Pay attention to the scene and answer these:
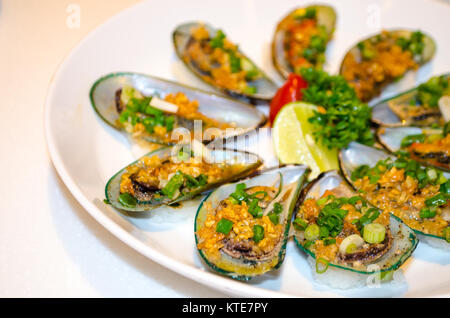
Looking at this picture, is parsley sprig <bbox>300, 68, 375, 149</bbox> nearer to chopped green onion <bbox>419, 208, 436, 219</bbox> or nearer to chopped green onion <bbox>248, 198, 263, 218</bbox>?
chopped green onion <bbox>419, 208, 436, 219</bbox>

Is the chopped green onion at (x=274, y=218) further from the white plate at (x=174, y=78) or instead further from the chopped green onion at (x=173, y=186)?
the chopped green onion at (x=173, y=186)

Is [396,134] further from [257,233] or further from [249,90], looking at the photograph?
[257,233]

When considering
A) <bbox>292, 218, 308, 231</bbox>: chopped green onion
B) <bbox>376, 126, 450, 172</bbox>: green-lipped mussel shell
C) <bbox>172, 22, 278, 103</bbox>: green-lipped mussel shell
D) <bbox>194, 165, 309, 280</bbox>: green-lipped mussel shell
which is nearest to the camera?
<bbox>194, 165, 309, 280</bbox>: green-lipped mussel shell

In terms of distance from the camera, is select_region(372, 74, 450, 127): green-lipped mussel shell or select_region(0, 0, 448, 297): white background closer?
select_region(0, 0, 448, 297): white background

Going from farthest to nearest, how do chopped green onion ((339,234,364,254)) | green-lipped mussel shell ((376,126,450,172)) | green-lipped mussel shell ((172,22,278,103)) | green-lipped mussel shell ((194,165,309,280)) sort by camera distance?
green-lipped mussel shell ((172,22,278,103)) < green-lipped mussel shell ((376,126,450,172)) < chopped green onion ((339,234,364,254)) < green-lipped mussel shell ((194,165,309,280))

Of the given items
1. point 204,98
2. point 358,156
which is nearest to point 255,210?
point 358,156

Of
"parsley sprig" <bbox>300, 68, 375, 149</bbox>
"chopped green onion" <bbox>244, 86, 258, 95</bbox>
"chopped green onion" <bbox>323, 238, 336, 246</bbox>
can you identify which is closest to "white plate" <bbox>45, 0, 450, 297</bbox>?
"chopped green onion" <bbox>323, 238, 336, 246</bbox>
